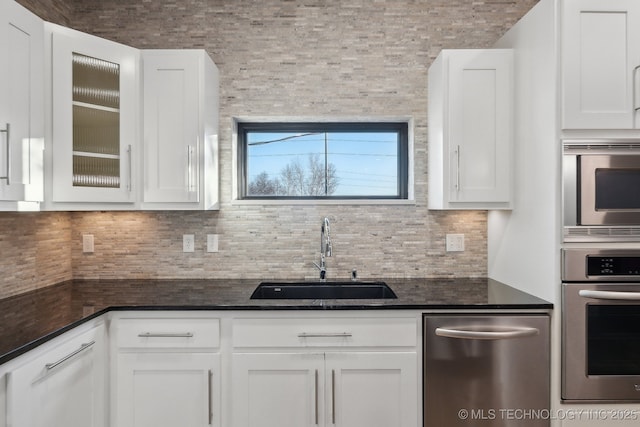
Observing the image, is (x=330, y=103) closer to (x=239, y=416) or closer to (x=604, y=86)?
(x=604, y=86)

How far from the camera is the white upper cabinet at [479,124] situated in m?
2.14

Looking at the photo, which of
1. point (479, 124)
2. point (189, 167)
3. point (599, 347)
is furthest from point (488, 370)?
point (189, 167)

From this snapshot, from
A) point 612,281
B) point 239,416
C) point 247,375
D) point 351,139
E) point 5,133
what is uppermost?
point 351,139

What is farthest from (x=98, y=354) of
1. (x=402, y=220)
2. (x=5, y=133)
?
(x=402, y=220)

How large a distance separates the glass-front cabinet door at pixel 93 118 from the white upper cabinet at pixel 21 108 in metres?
0.10

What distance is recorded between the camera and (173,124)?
213 centimetres

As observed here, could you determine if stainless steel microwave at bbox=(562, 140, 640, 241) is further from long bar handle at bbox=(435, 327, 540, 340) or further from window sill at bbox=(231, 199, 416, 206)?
window sill at bbox=(231, 199, 416, 206)

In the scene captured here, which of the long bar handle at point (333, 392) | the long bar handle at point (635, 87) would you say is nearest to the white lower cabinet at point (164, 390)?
the long bar handle at point (333, 392)

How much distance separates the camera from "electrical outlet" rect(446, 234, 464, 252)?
2510 millimetres

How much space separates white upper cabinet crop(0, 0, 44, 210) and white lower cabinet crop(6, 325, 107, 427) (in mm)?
620

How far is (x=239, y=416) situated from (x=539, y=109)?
6.62 feet

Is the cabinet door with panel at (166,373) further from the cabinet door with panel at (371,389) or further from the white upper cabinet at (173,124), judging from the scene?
the white upper cabinet at (173,124)

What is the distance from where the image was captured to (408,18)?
2.51 m

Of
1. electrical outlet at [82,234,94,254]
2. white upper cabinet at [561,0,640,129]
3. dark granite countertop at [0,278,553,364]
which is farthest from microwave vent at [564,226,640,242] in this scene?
electrical outlet at [82,234,94,254]
